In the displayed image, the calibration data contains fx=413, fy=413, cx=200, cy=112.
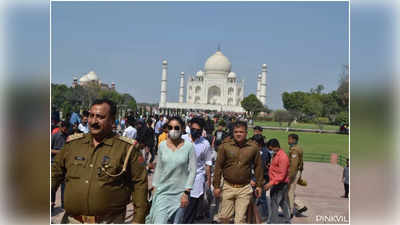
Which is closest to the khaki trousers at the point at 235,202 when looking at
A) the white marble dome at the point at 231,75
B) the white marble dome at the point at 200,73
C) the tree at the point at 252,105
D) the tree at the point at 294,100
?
the tree at the point at 252,105

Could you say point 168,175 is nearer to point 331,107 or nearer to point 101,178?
point 101,178

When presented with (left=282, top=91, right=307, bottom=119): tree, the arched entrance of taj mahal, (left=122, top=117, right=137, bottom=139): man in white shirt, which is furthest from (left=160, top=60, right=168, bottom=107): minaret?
(left=122, top=117, right=137, bottom=139): man in white shirt

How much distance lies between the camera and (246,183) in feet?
14.8

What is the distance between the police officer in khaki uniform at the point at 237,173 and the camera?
4.46 metres

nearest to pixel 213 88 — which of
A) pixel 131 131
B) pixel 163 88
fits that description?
pixel 163 88

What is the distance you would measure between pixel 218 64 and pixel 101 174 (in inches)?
2525

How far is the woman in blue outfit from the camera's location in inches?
158

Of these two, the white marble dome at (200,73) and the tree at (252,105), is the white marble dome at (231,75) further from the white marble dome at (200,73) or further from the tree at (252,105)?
the tree at (252,105)

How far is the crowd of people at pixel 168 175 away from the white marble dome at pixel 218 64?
6023 cm

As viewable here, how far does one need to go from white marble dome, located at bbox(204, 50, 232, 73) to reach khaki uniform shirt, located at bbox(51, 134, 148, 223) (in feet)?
209

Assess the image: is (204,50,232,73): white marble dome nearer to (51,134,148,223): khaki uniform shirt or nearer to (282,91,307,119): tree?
(282,91,307,119): tree
